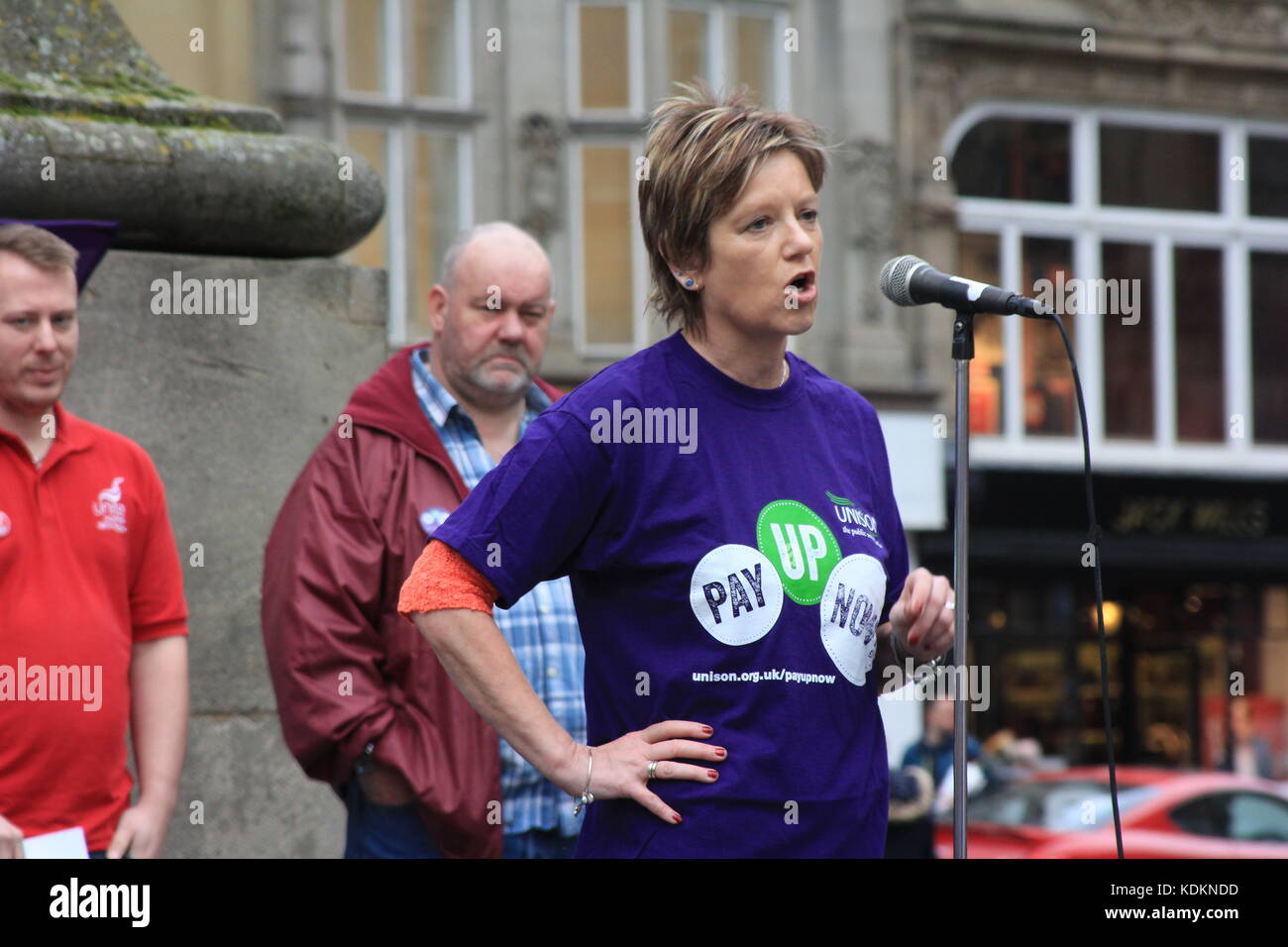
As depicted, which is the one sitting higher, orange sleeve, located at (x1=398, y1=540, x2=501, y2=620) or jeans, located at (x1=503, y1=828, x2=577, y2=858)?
orange sleeve, located at (x1=398, y1=540, x2=501, y2=620)

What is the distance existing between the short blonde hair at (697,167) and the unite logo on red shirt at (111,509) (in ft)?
3.89

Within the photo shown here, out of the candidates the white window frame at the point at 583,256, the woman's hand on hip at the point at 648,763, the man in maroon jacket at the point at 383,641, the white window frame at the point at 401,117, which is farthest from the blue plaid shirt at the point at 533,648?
the white window frame at the point at 583,256

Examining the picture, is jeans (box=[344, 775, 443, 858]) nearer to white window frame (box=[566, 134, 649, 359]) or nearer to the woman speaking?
the woman speaking

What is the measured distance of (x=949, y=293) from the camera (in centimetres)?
334

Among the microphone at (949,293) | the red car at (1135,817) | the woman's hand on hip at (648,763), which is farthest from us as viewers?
the red car at (1135,817)

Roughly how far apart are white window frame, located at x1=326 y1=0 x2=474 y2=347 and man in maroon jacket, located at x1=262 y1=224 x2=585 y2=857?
13.3 m

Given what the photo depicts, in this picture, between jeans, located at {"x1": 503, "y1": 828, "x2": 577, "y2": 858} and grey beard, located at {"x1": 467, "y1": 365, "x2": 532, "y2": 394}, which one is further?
grey beard, located at {"x1": 467, "y1": 365, "x2": 532, "y2": 394}

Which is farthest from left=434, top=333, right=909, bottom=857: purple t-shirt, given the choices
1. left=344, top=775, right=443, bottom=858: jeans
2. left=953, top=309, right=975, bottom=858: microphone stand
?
left=344, top=775, right=443, bottom=858: jeans

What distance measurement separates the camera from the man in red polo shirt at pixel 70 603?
3572mm

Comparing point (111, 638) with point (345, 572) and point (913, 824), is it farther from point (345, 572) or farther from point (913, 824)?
point (913, 824)

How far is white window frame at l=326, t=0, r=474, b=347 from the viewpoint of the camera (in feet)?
58.0

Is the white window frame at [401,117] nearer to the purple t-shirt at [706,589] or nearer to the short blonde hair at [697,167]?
the short blonde hair at [697,167]

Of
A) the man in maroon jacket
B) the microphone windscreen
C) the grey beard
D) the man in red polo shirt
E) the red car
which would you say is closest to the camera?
the microphone windscreen
